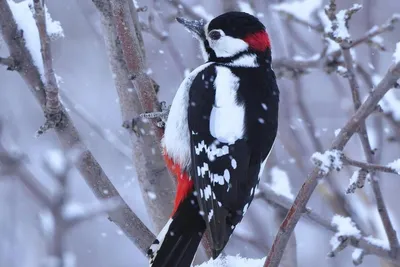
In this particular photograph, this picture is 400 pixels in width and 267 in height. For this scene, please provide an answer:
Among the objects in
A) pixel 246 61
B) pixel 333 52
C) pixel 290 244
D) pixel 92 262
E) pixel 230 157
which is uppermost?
pixel 333 52

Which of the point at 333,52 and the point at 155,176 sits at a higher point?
the point at 333,52

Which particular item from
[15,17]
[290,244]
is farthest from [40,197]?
[290,244]

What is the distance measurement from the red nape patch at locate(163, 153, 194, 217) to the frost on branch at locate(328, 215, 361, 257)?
608mm

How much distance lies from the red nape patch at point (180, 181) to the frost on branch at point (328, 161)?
94cm

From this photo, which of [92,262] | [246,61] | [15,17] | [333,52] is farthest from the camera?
[92,262]

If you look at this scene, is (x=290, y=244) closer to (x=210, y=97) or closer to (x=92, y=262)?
(x=210, y=97)

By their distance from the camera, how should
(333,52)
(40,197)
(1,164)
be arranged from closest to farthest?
(40,197) → (1,164) → (333,52)

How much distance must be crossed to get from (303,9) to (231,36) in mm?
345

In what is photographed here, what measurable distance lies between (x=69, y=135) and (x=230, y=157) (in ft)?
2.37

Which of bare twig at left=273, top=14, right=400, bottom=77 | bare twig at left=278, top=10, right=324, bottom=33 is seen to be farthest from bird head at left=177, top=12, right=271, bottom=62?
bare twig at left=278, top=10, right=324, bottom=33

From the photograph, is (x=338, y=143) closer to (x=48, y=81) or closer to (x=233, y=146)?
(x=48, y=81)

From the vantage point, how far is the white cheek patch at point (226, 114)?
2.72m

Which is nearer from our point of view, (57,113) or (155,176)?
(57,113)

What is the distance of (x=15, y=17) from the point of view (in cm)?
230
